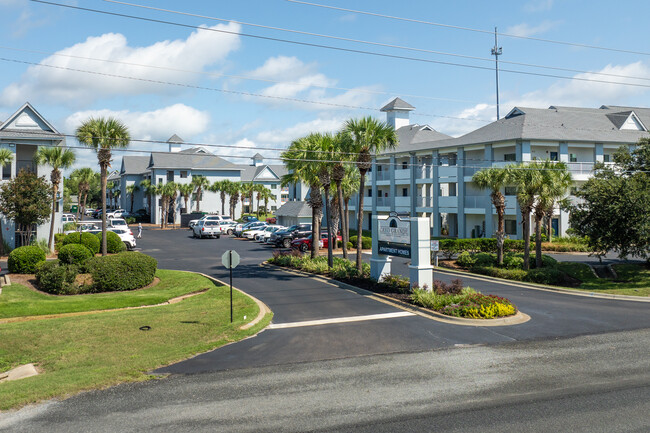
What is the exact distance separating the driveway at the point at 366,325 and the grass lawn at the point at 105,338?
900 millimetres

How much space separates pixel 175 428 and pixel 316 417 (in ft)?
7.26

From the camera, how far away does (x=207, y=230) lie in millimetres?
54031

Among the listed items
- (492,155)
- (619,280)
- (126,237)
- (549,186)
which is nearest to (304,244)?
(126,237)

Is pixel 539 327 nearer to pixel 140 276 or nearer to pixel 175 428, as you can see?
pixel 175 428

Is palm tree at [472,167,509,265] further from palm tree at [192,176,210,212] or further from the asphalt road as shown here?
palm tree at [192,176,210,212]

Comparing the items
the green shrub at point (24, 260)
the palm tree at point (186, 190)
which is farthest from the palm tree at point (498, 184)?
the palm tree at point (186, 190)

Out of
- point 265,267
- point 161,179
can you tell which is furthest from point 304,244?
point 161,179

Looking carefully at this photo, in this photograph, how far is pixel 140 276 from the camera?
23.7 m

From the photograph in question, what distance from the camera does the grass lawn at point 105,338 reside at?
1092cm

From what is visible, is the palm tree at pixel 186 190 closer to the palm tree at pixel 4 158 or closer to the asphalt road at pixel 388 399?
the palm tree at pixel 4 158

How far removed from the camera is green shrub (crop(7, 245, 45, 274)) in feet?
82.0

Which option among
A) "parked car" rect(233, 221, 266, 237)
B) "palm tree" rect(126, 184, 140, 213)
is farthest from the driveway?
"palm tree" rect(126, 184, 140, 213)

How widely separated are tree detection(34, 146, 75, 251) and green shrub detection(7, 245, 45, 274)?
468 inches

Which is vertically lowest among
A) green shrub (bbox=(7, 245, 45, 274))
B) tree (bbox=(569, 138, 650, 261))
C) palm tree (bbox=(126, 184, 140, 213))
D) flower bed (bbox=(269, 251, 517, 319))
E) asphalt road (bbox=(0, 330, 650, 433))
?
asphalt road (bbox=(0, 330, 650, 433))
